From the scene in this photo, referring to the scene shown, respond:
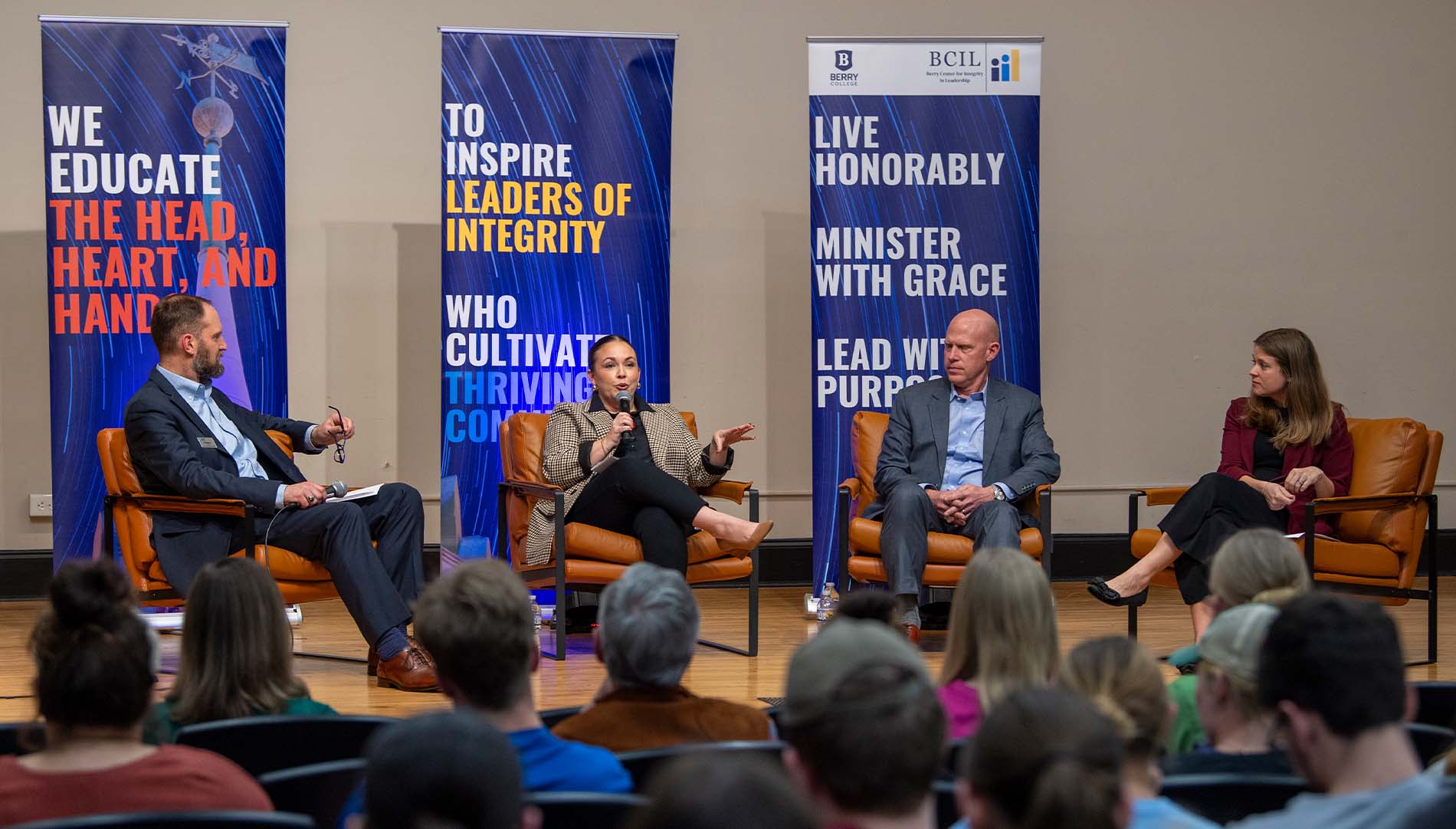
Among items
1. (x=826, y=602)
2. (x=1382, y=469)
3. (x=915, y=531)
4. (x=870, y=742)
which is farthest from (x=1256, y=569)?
(x=826, y=602)

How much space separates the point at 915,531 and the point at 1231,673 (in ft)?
9.70

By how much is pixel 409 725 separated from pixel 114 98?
4.81 meters

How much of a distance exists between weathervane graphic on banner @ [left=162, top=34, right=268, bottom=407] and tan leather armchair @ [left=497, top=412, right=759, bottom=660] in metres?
1.06

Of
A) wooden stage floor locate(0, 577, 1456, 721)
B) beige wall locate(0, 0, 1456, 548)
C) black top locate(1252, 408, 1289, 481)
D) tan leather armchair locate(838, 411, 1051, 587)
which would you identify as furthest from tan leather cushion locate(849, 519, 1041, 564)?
beige wall locate(0, 0, 1456, 548)

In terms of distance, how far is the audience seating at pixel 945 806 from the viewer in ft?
5.62

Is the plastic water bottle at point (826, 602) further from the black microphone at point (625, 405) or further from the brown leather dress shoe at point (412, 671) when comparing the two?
the brown leather dress shoe at point (412, 671)

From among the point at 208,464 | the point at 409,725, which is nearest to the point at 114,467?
the point at 208,464

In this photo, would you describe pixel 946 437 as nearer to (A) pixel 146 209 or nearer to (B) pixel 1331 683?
(A) pixel 146 209

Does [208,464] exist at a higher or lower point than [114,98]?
lower

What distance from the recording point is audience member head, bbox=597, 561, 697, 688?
7.19 feet

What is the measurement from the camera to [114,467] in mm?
4645

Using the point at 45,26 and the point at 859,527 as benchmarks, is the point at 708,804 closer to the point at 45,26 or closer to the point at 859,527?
the point at 859,527

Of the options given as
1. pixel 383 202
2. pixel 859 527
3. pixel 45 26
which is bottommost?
pixel 859 527

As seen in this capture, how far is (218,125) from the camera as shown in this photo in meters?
5.44
